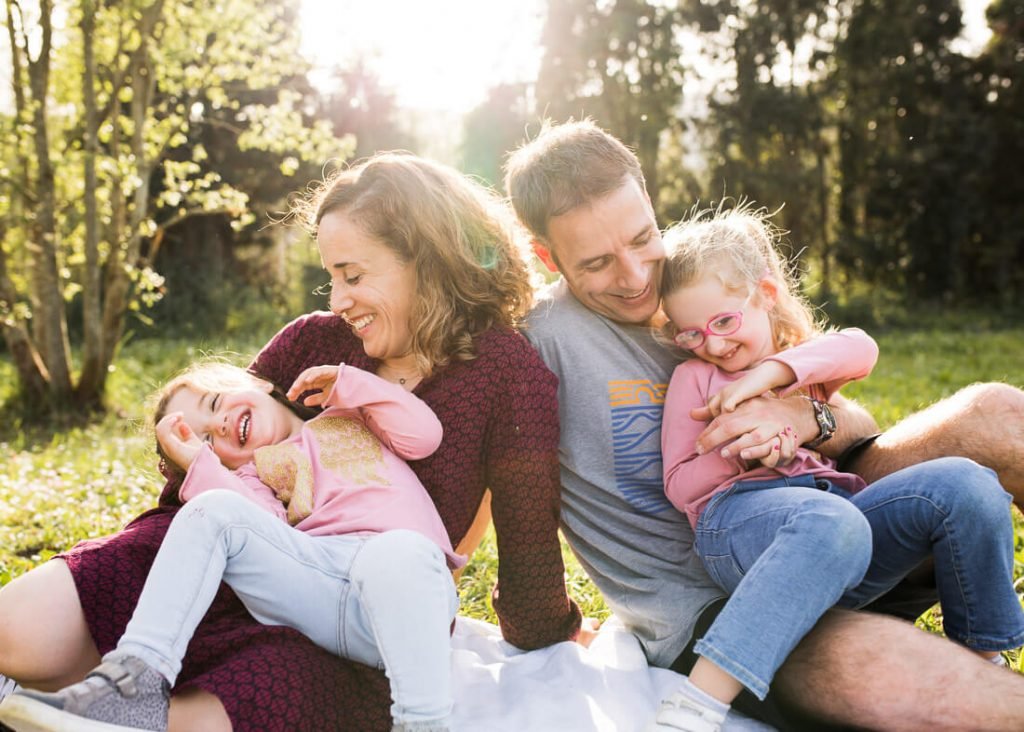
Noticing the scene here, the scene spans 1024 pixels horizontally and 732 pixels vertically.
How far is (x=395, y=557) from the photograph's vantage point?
1802 mm

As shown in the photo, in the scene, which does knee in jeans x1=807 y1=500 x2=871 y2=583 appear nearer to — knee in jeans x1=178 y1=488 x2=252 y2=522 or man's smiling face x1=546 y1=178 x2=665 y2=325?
man's smiling face x1=546 y1=178 x2=665 y2=325

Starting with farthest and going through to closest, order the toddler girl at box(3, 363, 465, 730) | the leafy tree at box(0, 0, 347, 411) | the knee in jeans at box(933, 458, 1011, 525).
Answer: the leafy tree at box(0, 0, 347, 411)
the knee in jeans at box(933, 458, 1011, 525)
the toddler girl at box(3, 363, 465, 730)

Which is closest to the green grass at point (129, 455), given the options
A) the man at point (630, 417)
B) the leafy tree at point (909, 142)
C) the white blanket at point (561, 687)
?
the white blanket at point (561, 687)

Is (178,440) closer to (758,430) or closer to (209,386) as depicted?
(209,386)

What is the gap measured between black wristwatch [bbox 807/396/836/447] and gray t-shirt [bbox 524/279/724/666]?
395 mm

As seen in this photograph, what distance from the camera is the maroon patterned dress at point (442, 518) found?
1855 millimetres

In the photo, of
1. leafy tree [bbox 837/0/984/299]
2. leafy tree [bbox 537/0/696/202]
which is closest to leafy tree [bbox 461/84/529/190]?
leafy tree [bbox 537/0/696/202]

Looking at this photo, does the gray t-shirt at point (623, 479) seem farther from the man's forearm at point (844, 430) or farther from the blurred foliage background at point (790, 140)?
the blurred foliage background at point (790, 140)

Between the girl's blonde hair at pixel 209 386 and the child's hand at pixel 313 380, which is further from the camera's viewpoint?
the girl's blonde hair at pixel 209 386

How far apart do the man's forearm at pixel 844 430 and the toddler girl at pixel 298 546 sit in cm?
115

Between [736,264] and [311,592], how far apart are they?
135 cm

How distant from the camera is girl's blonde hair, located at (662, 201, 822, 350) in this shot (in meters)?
2.38

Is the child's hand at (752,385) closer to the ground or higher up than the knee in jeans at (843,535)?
higher up

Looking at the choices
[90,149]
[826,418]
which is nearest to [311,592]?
[826,418]
